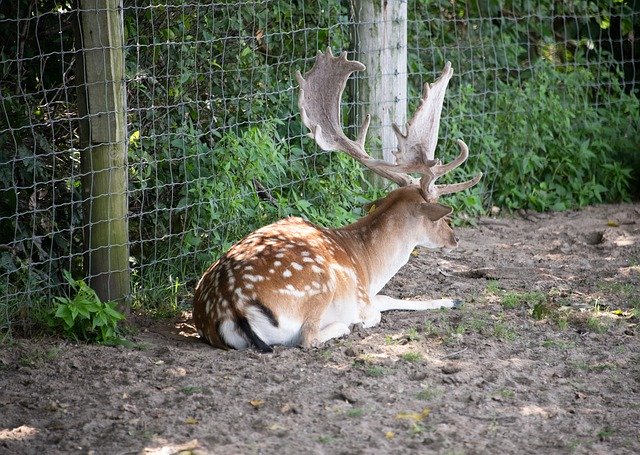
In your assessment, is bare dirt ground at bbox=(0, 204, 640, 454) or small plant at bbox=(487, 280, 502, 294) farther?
small plant at bbox=(487, 280, 502, 294)

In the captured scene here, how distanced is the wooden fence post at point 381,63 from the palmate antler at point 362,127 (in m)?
1.25

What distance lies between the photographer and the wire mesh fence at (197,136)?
20.8ft

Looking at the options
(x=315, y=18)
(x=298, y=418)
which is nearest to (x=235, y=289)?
(x=298, y=418)

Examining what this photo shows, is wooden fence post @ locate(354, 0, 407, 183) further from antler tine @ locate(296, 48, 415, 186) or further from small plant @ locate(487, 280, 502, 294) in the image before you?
small plant @ locate(487, 280, 502, 294)

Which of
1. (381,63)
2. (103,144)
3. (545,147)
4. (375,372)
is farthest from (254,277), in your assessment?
(545,147)

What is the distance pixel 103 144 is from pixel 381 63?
2.68 metres

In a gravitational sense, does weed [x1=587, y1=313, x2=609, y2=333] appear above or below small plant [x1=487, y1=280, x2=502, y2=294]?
below

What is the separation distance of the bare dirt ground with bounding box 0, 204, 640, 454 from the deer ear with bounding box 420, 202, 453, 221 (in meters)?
0.58

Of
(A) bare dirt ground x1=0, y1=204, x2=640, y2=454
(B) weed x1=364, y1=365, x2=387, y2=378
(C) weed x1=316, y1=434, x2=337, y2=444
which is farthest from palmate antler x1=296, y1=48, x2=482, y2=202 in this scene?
(C) weed x1=316, y1=434, x2=337, y2=444

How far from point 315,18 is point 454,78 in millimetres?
1957

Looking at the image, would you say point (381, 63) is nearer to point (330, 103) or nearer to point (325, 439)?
point (330, 103)

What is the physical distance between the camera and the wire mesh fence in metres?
6.35

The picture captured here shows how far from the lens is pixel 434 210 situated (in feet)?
21.5

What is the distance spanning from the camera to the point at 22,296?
605 centimetres
